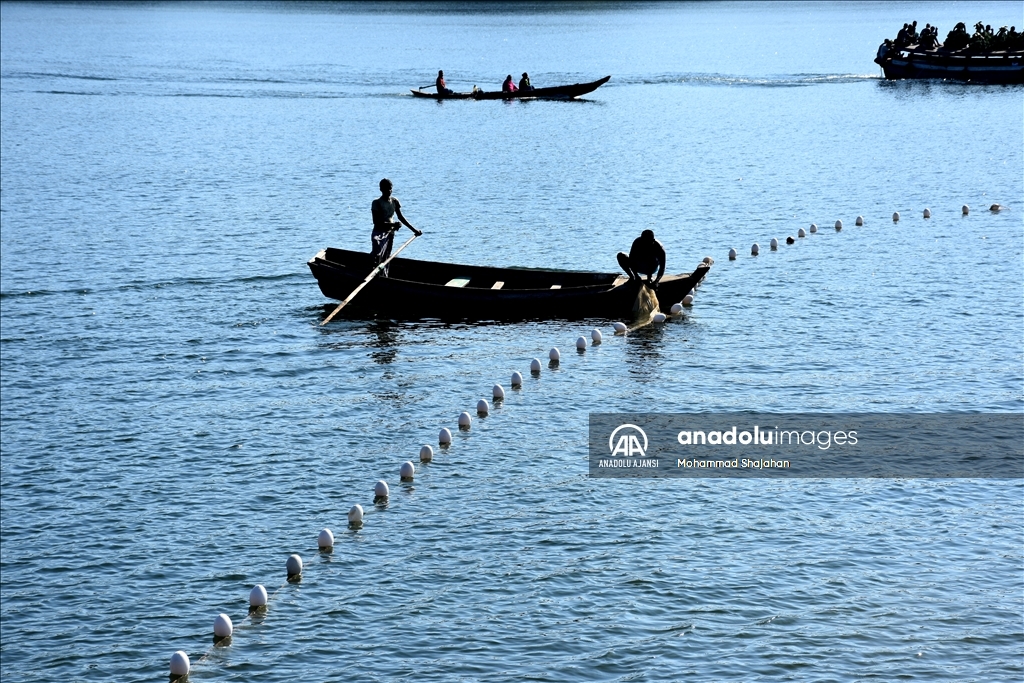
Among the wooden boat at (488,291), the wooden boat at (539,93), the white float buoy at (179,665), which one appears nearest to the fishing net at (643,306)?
the wooden boat at (488,291)

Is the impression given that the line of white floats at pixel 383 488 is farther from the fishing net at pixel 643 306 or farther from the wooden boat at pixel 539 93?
the wooden boat at pixel 539 93

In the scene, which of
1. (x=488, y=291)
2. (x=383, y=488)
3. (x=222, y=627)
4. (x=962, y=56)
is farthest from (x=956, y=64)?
(x=222, y=627)

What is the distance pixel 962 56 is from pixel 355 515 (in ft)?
251

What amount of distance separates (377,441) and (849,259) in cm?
1934

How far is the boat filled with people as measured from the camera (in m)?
85.3

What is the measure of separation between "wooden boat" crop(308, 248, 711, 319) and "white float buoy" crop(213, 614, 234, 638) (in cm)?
1513

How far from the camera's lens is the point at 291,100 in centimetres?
8725

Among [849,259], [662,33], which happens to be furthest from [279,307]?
[662,33]

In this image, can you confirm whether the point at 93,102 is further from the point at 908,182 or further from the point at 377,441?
the point at 377,441

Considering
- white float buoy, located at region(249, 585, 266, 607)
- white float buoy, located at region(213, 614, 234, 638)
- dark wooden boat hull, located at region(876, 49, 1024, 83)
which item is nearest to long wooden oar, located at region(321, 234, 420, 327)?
white float buoy, located at region(249, 585, 266, 607)

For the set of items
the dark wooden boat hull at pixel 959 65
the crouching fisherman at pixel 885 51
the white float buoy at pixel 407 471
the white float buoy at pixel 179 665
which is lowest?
the white float buoy at pixel 179 665

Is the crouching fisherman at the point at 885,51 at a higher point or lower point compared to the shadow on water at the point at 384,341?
higher

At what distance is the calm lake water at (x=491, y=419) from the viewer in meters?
16.9

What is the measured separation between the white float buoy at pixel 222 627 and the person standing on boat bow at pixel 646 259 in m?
15.9
